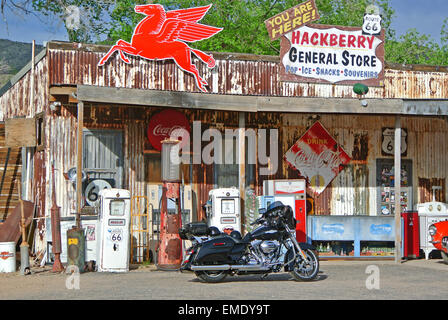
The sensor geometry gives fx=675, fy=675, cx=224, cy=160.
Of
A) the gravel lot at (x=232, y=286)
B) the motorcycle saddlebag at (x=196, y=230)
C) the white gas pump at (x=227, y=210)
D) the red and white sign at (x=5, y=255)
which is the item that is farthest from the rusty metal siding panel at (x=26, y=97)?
the motorcycle saddlebag at (x=196, y=230)

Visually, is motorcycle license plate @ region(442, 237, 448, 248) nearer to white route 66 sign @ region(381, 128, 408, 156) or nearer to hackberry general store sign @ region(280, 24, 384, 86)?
white route 66 sign @ region(381, 128, 408, 156)

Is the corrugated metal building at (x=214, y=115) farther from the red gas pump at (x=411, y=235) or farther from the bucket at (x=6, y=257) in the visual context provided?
the bucket at (x=6, y=257)

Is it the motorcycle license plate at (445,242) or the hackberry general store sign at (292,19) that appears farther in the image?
the hackberry general store sign at (292,19)

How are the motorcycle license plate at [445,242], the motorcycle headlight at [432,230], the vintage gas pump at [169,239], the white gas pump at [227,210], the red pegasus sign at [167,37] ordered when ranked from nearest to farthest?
the vintage gas pump at [169,239] → the motorcycle license plate at [445,242] → the white gas pump at [227,210] → the motorcycle headlight at [432,230] → the red pegasus sign at [167,37]

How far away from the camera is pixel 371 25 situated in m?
17.7

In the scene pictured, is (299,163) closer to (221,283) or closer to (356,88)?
(356,88)

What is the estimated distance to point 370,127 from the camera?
1820 cm

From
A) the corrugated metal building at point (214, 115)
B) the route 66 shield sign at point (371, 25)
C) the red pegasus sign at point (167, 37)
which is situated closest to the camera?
the corrugated metal building at point (214, 115)

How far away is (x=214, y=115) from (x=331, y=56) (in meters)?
3.43

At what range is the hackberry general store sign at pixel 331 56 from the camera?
17.4 meters

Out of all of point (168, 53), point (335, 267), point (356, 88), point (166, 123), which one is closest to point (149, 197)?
point (166, 123)

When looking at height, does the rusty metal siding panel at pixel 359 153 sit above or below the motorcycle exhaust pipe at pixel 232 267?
above

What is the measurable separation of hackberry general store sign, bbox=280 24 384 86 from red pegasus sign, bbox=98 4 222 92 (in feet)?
7.15
